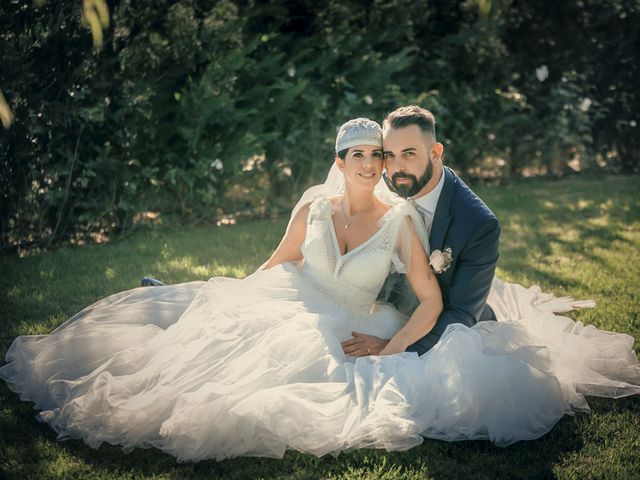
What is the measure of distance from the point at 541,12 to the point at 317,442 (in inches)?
454

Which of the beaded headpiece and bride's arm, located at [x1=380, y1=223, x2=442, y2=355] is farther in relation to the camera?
the beaded headpiece

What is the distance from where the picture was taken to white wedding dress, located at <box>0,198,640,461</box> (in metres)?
3.27

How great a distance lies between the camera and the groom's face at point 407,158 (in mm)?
4059

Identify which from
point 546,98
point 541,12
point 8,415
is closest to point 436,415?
point 8,415

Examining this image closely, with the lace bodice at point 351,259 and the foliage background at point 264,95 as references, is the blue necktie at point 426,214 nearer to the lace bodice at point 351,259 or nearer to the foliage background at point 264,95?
the lace bodice at point 351,259

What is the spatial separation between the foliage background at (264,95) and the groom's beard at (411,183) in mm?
4091

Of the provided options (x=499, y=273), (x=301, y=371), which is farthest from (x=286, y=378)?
(x=499, y=273)

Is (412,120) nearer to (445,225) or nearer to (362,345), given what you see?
(445,225)

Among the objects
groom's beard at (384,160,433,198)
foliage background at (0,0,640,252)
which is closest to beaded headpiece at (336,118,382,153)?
groom's beard at (384,160,433,198)

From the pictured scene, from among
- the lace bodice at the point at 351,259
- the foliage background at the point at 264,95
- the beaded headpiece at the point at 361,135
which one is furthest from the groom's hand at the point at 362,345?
the foliage background at the point at 264,95

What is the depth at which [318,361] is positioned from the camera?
12.0 feet

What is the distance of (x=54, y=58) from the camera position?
6.78m

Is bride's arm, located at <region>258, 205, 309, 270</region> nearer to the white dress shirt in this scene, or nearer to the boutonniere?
the white dress shirt

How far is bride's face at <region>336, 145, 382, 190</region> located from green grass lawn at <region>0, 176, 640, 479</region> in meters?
1.63
